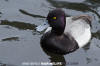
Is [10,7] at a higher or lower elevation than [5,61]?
higher

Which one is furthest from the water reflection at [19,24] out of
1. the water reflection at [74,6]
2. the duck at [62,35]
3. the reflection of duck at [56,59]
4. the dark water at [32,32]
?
the water reflection at [74,6]

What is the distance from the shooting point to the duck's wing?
28.1 feet

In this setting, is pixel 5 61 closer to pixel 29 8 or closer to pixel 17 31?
pixel 17 31

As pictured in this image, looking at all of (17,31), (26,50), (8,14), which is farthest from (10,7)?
(26,50)

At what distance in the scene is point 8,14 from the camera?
9516 mm

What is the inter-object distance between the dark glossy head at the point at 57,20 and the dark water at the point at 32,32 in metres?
0.65

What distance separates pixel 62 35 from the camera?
8359 mm

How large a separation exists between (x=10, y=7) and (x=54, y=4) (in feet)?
4.39

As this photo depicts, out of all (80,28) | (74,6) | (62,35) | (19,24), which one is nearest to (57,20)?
(62,35)

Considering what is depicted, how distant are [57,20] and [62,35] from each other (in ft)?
1.44

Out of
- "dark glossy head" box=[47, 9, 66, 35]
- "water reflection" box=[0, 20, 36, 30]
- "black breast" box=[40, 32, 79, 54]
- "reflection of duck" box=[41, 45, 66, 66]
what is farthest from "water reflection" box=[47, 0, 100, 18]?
"reflection of duck" box=[41, 45, 66, 66]

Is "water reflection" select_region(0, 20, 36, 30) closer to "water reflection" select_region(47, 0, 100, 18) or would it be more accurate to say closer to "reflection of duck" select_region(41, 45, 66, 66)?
"reflection of duck" select_region(41, 45, 66, 66)

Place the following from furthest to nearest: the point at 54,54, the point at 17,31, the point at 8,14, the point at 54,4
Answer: the point at 54,4 → the point at 8,14 → the point at 17,31 → the point at 54,54

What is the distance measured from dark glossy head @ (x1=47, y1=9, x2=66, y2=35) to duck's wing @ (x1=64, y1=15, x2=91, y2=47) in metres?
0.32
